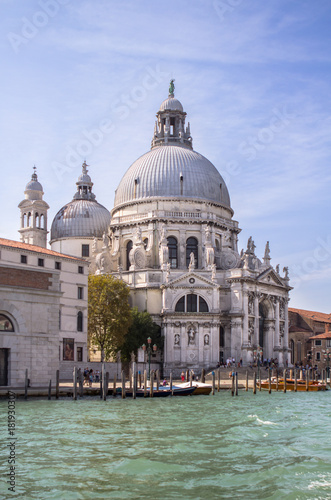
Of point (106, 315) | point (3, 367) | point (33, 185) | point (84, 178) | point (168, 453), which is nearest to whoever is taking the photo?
point (168, 453)

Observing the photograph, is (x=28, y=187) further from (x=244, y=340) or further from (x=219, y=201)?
(x=244, y=340)

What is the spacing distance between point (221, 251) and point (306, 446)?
4342 centimetres

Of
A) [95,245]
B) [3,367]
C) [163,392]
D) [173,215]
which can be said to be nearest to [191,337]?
[173,215]

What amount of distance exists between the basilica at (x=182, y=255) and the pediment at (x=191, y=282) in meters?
0.08

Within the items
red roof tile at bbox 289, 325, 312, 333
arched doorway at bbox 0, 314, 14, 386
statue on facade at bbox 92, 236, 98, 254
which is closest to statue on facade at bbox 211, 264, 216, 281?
statue on facade at bbox 92, 236, 98, 254

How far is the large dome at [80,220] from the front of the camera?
65.6m

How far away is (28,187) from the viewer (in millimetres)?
62500

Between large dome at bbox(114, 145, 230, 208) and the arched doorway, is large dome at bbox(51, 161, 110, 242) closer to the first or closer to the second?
large dome at bbox(114, 145, 230, 208)

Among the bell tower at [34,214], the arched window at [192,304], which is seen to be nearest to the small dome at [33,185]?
the bell tower at [34,214]

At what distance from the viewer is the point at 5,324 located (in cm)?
2836

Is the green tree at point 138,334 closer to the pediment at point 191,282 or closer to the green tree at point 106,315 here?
the green tree at point 106,315

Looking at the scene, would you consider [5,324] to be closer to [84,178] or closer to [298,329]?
[84,178]

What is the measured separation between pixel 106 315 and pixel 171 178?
57.1 feet

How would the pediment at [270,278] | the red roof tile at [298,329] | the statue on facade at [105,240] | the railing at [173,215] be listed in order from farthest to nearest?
the red roof tile at [298,329]
the statue on facade at [105,240]
the railing at [173,215]
the pediment at [270,278]
